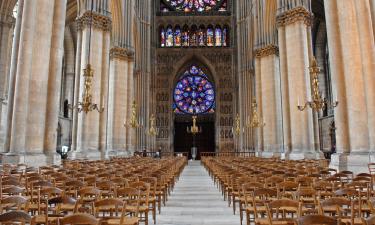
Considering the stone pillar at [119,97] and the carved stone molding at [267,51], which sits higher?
the carved stone molding at [267,51]

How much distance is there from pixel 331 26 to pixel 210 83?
1416 inches

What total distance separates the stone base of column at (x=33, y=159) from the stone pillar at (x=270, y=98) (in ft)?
56.6

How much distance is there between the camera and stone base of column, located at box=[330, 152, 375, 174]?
1171cm

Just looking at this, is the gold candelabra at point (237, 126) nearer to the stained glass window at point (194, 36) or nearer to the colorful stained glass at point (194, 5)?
the stained glass window at point (194, 36)

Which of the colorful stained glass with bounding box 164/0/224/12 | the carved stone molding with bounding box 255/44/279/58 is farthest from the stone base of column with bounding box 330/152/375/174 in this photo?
the colorful stained glass with bounding box 164/0/224/12

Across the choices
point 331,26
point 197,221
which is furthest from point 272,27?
point 197,221

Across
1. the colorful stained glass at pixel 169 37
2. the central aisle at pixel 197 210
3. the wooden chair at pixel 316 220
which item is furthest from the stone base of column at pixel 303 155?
the colorful stained glass at pixel 169 37

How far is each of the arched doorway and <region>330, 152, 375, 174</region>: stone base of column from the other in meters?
36.0

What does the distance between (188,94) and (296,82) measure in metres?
29.5

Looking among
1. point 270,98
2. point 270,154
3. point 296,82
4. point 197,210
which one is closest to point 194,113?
point 270,98

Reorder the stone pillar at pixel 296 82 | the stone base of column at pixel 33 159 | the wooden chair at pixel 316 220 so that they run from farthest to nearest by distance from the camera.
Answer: the stone pillar at pixel 296 82 < the stone base of column at pixel 33 159 < the wooden chair at pixel 316 220

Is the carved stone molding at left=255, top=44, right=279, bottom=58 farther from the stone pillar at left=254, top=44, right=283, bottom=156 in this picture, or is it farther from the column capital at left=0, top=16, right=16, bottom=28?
the column capital at left=0, top=16, right=16, bottom=28

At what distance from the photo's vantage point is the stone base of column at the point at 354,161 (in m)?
11.7

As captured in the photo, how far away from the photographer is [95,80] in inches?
862
